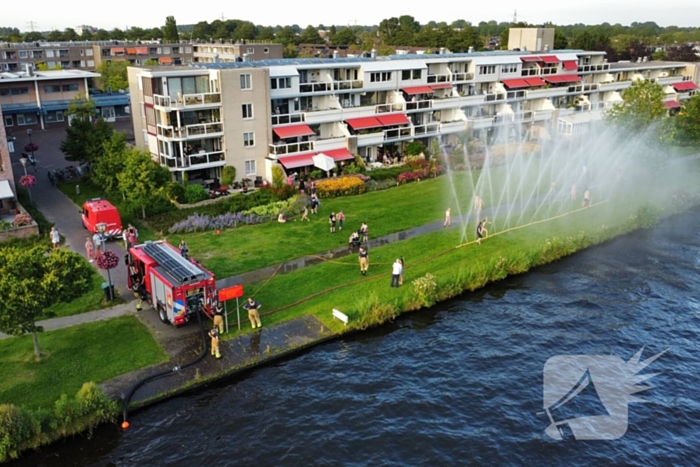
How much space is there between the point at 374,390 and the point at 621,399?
11.6 metres

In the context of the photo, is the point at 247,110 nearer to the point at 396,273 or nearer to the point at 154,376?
the point at 396,273

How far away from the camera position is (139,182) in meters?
46.7

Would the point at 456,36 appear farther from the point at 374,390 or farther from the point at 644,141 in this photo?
the point at 374,390

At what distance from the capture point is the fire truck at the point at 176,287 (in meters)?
30.2

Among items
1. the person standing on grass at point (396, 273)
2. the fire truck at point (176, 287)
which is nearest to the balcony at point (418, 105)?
the person standing on grass at point (396, 273)

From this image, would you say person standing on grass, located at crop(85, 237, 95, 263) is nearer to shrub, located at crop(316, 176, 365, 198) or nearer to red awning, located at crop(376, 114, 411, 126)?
shrub, located at crop(316, 176, 365, 198)

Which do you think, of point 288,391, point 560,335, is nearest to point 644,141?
point 560,335

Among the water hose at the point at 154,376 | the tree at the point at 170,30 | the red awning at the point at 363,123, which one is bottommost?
the water hose at the point at 154,376

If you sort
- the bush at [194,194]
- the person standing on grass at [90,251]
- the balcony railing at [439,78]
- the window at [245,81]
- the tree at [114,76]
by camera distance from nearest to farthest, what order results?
the person standing on grass at [90,251] → the bush at [194,194] → the window at [245,81] → the balcony railing at [439,78] → the tree at [114,76]

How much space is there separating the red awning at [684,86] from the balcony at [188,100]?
79.9 meters

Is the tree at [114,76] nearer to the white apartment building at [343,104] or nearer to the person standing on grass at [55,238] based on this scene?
the white apartment building at [343,104]

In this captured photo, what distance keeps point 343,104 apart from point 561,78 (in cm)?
3687

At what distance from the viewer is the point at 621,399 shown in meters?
27.9

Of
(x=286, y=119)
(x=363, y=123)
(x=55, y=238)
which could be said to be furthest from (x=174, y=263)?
(x=363, y=123)
